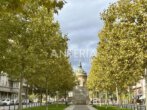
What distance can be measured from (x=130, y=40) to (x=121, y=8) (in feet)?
10.8

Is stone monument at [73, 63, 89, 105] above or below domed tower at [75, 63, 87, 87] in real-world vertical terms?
below

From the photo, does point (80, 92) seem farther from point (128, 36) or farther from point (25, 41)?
point (128, 36)

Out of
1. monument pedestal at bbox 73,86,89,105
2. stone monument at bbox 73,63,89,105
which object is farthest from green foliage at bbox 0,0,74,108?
monument pedestal at bbox 73,86,89,105

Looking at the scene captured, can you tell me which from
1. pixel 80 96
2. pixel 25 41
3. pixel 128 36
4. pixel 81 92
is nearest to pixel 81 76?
pixel 81 92

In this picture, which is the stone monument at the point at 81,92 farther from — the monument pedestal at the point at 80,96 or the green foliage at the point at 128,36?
the green foliage at the point at 128,36

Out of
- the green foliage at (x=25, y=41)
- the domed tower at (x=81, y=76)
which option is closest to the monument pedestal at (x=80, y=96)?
the domed tower at (x=81, y=76)

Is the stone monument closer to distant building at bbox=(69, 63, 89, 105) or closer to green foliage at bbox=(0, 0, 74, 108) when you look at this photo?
distant building at bbox=(69, 63, 89, 105)

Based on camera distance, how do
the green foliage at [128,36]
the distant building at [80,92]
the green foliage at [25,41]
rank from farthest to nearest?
the distant building at [80,92] < the green foliage at [25,41] < the green foliage at [128,36]

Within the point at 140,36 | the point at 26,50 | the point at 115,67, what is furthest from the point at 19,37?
the point at 140,36

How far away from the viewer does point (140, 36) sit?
2519cm

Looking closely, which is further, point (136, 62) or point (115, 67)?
point (115, 67)

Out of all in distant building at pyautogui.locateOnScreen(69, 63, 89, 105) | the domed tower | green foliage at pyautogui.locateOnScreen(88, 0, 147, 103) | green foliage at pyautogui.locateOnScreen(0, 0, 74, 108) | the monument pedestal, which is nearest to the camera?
green foliage at pyautogui.locateOnScreen(88, 0, 147, 103)

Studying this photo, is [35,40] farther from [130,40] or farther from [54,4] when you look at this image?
[54,4]

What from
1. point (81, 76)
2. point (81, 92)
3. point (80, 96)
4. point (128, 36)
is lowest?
point (80, 96)
